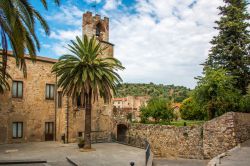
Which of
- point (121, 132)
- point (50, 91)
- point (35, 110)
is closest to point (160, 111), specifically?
point (121, 132)

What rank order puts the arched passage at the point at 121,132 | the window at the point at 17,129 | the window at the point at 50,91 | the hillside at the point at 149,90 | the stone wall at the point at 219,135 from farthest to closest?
the hillside at the point at 149,90
the arched passage at the point at 121,132
the window at the point at 50,91
the window at the point at 17,129
the stone wall at the point at 219,135

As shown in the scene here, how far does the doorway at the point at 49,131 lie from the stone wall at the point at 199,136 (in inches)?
370

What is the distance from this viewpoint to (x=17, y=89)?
2469cm

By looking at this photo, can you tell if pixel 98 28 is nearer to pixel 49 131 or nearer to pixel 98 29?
pixel 98 29

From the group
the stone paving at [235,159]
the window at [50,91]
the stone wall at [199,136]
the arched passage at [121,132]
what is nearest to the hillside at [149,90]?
the arched passage at [121,132]

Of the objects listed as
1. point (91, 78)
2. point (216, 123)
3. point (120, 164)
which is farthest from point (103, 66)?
point (216, 123)

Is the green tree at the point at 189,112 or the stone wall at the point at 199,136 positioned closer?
the stone wall at the point at 199,136

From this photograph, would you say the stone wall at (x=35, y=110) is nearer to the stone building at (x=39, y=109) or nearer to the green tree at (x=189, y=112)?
the stone building at (x=39, y=109)

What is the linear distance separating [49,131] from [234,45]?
20.5 metres

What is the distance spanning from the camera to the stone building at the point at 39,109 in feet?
79.2

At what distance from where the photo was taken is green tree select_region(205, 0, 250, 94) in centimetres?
2470

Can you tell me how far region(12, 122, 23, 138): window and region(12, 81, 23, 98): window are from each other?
2.66m

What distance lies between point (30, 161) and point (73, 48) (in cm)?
976

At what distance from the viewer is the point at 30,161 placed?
16.2 metres
